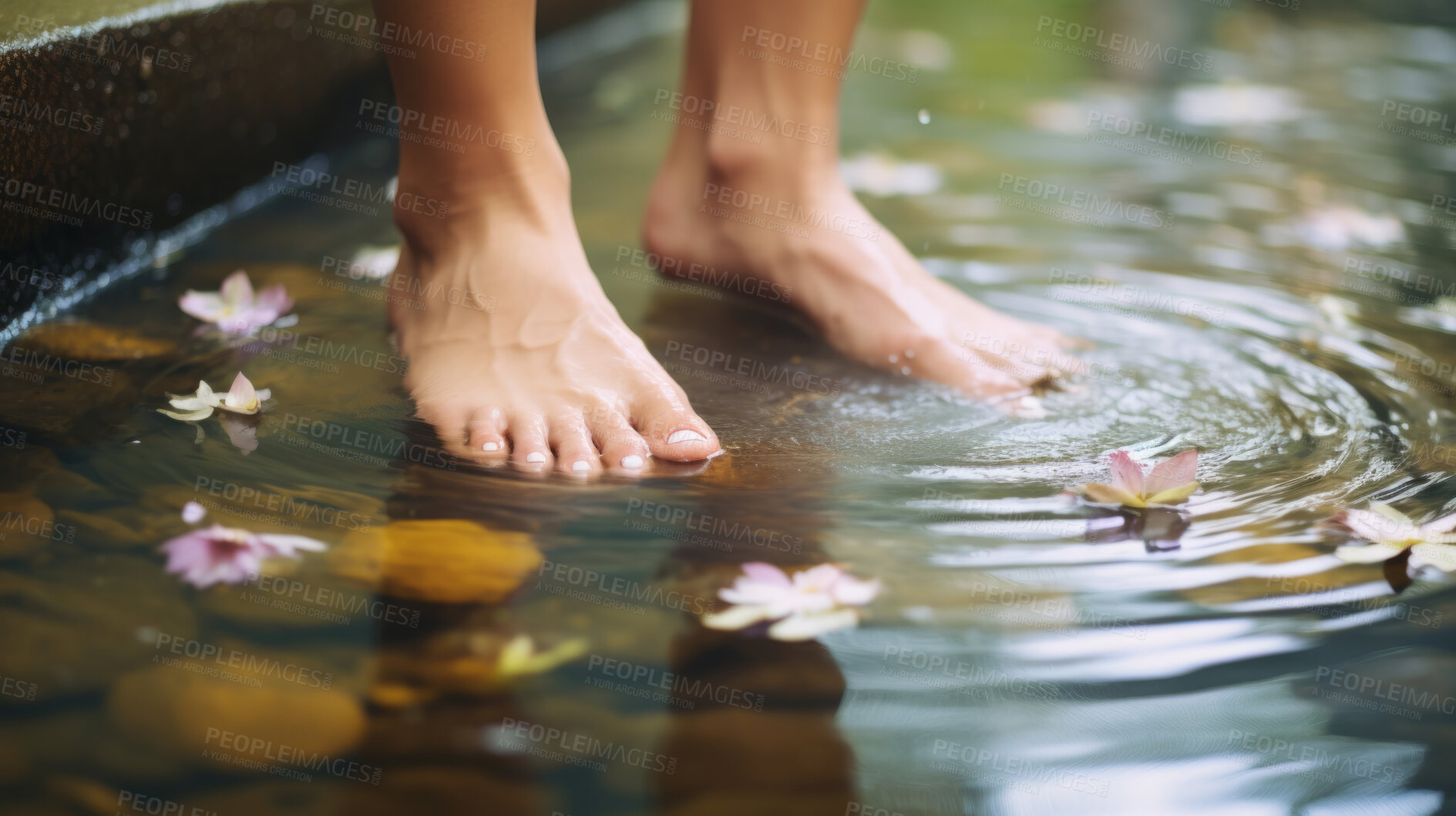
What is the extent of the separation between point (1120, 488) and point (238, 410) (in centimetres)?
80

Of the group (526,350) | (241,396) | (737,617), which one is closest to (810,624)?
(737,617)

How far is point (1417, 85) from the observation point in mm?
2619

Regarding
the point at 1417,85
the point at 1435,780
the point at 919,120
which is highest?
the point at 1417,85

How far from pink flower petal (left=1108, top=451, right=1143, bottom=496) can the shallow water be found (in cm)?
4

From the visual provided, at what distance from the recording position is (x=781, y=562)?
0.87m

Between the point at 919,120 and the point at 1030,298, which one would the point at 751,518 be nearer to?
the point at 1030,298

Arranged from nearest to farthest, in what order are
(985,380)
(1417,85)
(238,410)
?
(238,410) → (985,380) → (1417,85)

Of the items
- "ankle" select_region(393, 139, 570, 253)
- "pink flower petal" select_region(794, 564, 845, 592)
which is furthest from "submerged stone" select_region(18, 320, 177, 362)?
"pink flower petal" select_region(794, 564, 845, 592)

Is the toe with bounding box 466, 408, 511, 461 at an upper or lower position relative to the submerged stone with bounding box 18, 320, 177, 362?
lower

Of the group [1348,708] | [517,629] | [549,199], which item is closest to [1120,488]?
[1348,708]

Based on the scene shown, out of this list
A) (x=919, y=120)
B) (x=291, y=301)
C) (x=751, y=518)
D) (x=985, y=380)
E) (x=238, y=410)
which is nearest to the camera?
(x=751, y=518)

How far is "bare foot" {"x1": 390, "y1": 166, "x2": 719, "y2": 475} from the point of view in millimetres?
1037

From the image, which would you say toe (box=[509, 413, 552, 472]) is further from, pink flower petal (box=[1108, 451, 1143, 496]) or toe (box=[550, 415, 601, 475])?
pink flower petal (box=[1108, 451, 1143, 496])

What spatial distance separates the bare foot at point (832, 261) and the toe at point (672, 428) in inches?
11.8
